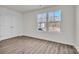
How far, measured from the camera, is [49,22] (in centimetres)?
161

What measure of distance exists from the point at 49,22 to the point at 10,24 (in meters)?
0.71

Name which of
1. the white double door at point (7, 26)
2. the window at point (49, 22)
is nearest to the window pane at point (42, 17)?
the window at point (49, 22)

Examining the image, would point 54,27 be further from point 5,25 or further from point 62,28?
point 5,25

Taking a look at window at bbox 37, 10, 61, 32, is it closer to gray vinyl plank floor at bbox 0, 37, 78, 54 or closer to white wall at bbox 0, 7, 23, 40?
gray vinyl plank floor at bbox 0, 37, 78, 54

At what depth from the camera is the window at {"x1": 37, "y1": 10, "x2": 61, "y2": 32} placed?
1.57 meters

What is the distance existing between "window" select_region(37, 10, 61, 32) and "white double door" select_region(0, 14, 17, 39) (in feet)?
1.49

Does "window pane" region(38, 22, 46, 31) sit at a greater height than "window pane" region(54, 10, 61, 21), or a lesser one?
lesser

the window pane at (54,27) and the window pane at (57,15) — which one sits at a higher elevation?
the window pane at (57,15)

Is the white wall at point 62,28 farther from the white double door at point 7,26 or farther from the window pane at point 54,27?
the white double door at point 7,26

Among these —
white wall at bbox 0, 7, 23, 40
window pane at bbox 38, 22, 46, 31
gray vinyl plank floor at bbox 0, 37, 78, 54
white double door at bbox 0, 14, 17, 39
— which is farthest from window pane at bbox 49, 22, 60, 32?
white double door at bbox 0, 14, 17, 39

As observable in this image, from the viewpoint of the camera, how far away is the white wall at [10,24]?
60.9 inches

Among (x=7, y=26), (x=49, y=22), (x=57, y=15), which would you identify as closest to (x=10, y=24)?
(x=7, y=26)
